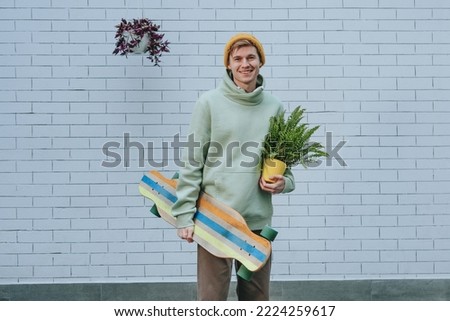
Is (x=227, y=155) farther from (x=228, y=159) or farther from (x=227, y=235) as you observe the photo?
(x=227, y=235)

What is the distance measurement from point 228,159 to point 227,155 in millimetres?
23

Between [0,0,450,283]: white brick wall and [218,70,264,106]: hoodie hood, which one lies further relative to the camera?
[0,0,450,283]: white brick wall

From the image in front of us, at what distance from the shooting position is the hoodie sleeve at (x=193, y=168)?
158 inches

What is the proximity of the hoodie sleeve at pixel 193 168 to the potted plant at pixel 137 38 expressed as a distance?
169 centimetres

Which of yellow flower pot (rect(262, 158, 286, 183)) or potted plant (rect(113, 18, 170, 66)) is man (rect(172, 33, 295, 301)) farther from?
potted plant (rect(113, 18, 170, 66))

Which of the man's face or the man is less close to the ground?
the man's face

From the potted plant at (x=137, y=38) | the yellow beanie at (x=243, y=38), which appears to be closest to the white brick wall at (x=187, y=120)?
the potted plant at (x=137, y=38)

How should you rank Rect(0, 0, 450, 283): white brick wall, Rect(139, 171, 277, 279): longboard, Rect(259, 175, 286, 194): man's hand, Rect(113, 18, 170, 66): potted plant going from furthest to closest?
Rect(0, 0, 450, 283): white brick wall < Rect(113, 18, 170, 66): potted plant < Rect(259, 175, 286, 194): man's hand < Rect(139, 171, 277, 279): longboard

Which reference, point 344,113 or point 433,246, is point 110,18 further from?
point 433,246

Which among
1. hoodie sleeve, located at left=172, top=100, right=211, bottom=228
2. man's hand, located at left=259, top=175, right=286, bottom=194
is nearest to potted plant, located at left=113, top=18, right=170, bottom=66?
hoodie sleeve, located at left=172, top=100, right=211, bottom=228

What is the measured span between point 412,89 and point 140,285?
104 inches

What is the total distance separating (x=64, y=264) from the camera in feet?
19.5

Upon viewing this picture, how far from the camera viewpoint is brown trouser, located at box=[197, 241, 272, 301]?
13.3ft

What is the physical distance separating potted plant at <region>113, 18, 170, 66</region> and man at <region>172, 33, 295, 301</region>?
5.31ft
